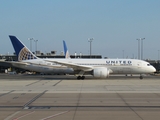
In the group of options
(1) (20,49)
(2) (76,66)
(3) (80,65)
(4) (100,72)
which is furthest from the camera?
(1) (20,49)

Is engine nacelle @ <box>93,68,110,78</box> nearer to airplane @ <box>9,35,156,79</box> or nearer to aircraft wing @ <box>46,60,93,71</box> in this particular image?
airplane @ <box>9,35,156,79</box>

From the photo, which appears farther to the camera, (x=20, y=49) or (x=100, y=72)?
(x=20, y=49)

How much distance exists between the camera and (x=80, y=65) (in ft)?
139

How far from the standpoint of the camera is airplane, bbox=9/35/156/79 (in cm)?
4204

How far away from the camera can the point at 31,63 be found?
43844mm

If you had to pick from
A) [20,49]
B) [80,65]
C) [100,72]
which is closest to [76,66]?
[80,65]

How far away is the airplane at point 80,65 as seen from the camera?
4204 centimetres

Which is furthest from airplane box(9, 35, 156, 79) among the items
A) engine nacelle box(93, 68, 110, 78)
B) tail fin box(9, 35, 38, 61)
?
engine nacelle box(93, 68, 110, 78)

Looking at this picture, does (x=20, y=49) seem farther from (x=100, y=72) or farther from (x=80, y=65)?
(x=100, y=72)
